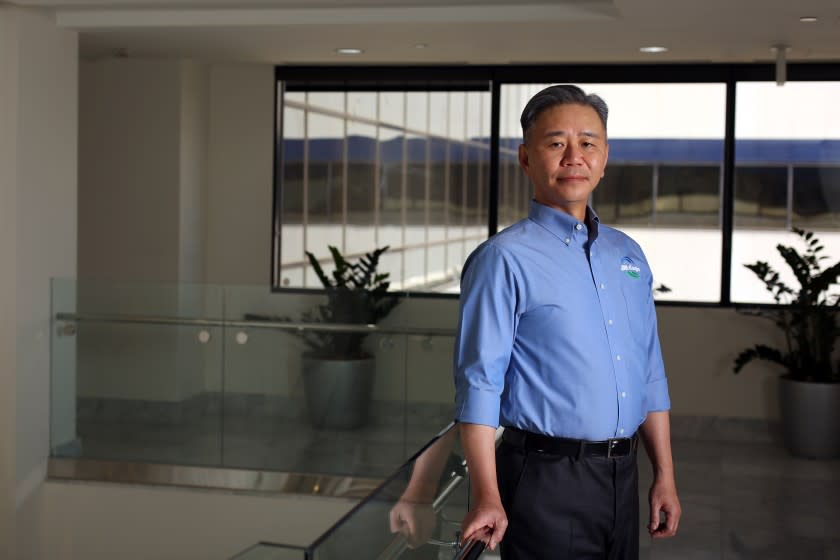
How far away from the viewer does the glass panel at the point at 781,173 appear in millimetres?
6699

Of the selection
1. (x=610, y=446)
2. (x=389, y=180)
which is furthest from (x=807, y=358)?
(x=610, y=446)

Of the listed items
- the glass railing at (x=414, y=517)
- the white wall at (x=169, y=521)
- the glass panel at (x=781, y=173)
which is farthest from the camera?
the glass panel at (x=781, y=173)

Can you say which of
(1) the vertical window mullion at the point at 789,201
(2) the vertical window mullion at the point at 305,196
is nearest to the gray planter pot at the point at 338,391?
(2) the vertical window mullion at the point at 305,196

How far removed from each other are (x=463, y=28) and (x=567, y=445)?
354 centimetres

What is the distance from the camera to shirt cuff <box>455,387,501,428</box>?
1.79 m

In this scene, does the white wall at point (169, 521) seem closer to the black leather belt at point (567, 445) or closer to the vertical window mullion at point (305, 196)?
the vertical window mullion at point (305, 196)

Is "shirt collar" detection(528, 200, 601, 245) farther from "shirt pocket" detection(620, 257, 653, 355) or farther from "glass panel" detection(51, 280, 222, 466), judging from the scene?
"glass panel" detection(51, 280, 222, 466)

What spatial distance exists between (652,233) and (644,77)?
995 millimetres

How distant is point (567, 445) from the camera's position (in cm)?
197

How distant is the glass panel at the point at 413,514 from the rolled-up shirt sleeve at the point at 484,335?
177 mm

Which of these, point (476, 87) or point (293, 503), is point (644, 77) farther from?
point (293, 503)

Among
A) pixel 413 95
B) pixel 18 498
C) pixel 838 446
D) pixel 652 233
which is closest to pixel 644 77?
pixel 652 233

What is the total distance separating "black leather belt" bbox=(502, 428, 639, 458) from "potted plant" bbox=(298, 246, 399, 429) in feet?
10.4

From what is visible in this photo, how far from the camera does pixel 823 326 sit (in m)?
6.23
